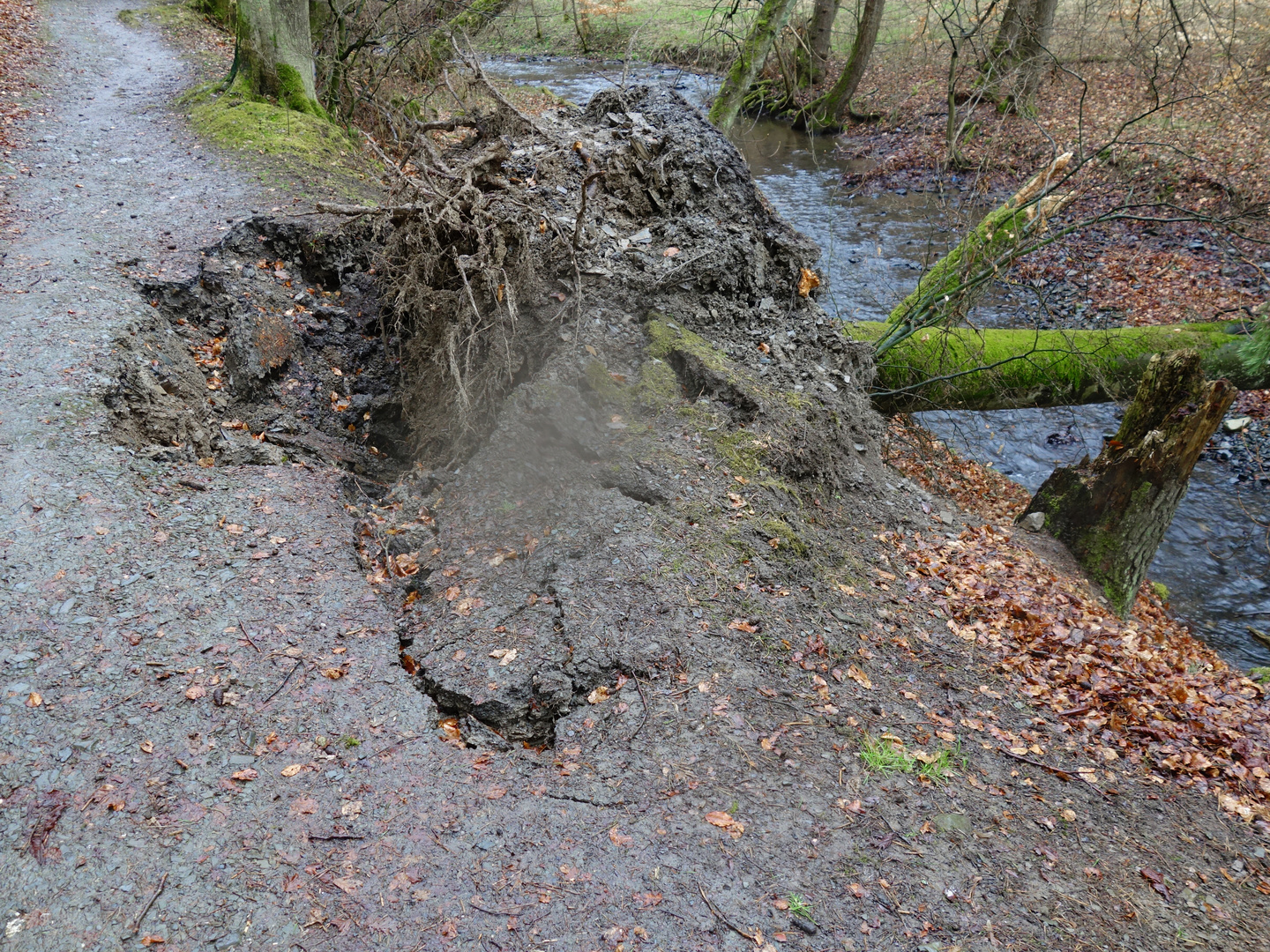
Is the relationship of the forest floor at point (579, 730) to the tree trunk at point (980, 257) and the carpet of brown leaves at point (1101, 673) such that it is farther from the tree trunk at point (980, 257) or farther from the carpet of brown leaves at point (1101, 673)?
the tree trunk at point (980, 257)

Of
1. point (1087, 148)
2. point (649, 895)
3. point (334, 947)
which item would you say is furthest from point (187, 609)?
point (1087, 148)

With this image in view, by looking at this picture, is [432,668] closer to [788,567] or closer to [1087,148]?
[788,567]

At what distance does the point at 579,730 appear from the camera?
12.9 ft

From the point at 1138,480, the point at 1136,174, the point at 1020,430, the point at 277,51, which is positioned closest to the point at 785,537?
the point at 1138,480

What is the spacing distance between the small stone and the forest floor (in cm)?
106

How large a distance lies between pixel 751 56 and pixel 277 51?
6.55m

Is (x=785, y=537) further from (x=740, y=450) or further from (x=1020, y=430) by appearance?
(x=1020, y=430)

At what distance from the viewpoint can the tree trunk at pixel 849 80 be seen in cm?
1630

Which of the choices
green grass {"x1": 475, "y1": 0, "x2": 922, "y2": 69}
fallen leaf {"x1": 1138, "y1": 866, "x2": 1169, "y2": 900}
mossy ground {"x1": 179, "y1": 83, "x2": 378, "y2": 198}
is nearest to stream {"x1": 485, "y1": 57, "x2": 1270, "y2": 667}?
mossy ground {"x1": 179, "y1": 83, "x2": 378, "y2": 198}

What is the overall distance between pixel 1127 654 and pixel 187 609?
6204 mm

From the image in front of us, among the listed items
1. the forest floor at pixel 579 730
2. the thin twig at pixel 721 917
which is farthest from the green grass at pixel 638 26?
the thin twig at pixel 721 917

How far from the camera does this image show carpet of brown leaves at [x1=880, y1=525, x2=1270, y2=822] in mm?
4531

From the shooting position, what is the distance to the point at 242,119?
9781mm

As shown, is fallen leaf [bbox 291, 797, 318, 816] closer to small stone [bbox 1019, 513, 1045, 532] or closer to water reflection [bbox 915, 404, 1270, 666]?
small stone [bbox 1019, 513, 1045, 532]
